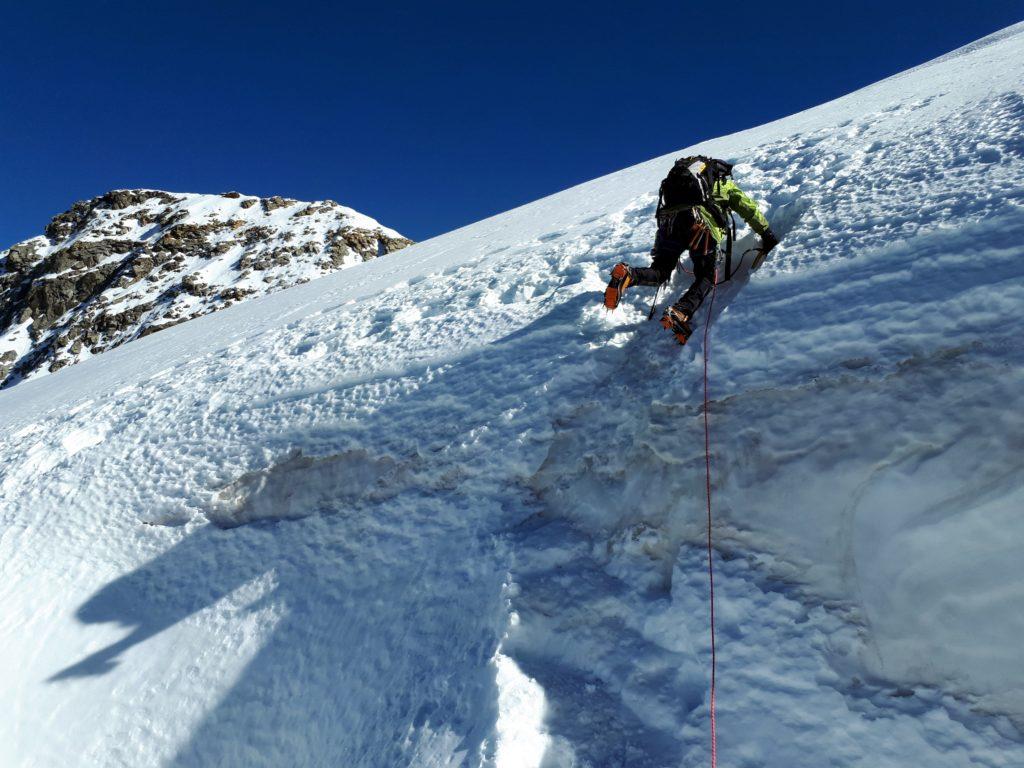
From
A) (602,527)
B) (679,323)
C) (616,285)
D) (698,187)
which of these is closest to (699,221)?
(698,187)

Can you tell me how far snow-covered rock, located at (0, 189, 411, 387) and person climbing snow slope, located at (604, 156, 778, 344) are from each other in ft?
214

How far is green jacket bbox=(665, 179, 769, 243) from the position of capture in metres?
4.21

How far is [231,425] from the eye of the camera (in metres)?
5.41

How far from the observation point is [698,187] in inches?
166

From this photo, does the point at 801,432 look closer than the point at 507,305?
Yes

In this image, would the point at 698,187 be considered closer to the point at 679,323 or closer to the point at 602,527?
the point at 679,323

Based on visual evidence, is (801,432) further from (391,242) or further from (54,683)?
(391,242)

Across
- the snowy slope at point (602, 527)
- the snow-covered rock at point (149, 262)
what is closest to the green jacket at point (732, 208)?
the snowy slope at point (602, 527)

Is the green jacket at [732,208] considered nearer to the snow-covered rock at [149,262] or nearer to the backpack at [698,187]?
the backpack at [698,187]

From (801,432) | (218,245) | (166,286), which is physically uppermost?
(218,245)

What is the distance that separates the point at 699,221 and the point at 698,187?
0.86ft

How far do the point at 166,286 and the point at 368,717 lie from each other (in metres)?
82.5

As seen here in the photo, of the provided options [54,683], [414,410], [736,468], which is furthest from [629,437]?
[54,683]

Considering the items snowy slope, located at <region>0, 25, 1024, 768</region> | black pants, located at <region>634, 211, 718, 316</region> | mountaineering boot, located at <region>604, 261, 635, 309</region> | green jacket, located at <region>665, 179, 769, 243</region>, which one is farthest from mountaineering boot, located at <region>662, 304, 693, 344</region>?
green jacket, located at <region>665, 179, 769, 243</region>
